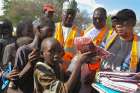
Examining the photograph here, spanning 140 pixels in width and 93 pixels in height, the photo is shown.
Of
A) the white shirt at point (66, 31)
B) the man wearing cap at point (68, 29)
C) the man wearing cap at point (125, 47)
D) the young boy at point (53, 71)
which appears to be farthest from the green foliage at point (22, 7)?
the young boy at point (53, 71)

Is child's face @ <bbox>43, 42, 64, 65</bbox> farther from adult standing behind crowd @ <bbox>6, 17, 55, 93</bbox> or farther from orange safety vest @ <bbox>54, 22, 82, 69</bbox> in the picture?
orange safety vest @ <bbox>54, 22, 82, 69</bbox>

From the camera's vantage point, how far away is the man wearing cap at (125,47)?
4695 mm

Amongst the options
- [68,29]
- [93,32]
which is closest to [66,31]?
[68,29]

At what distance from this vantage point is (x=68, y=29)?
6734 millimetres

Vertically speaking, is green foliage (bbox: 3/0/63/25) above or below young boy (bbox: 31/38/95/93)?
below

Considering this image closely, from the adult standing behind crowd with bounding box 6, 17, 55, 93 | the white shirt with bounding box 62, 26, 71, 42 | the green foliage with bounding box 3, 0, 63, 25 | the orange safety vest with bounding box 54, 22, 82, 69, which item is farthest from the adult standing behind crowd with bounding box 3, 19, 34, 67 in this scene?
the green foliage with bounding box 3, 0, 63, 25

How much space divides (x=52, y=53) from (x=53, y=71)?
A: 0.53ft

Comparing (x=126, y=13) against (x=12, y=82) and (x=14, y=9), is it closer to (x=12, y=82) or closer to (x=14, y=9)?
(x=12, y=82)

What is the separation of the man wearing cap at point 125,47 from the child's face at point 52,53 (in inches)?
18.7

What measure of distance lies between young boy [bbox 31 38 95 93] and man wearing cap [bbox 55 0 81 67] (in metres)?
1.85

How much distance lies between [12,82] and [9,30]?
5.76 feet

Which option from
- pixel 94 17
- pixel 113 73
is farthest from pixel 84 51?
pixel 94 17

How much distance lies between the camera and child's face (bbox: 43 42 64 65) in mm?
4492

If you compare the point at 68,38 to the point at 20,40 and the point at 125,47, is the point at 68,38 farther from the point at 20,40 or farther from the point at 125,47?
the point at 125,47
